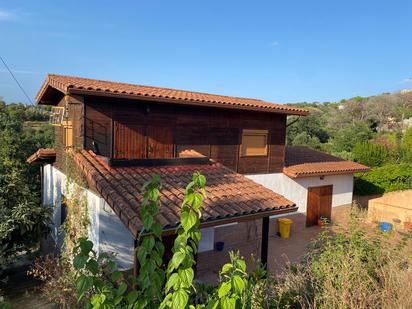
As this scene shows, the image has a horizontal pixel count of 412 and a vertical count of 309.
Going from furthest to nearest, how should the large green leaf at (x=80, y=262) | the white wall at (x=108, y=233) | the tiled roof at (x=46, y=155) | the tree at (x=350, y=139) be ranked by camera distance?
1. the tree at (x=350, y=139)
2. the tiled roof at (x=46, y=155)
3. the white wall at (x=108, y=233)
4. the large green leaf at (x=80, y=262)

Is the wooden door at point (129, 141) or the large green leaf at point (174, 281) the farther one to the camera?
the wooden door at point (129, 141)

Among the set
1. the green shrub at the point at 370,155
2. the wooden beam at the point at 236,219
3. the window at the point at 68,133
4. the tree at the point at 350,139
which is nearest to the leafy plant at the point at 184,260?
the wooden beam at the point at 236,219

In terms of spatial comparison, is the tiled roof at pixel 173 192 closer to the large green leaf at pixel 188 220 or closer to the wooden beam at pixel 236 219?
the wooden beam at pixel 236 219

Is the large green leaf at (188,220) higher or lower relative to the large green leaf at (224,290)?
higher

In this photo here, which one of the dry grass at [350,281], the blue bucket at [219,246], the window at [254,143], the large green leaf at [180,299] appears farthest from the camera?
the window at [254,143]

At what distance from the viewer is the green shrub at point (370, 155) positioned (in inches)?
1070

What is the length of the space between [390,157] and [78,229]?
95.7 feet

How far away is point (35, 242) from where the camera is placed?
9.55 metres

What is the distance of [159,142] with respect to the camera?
35.8 ft

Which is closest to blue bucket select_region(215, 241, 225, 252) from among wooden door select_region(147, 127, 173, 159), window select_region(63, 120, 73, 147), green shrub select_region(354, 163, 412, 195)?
wooden door select_region(147, 127, 173, 159)

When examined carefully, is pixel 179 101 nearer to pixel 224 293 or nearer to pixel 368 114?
pixel 224 293

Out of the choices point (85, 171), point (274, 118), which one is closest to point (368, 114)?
point (274, 118)

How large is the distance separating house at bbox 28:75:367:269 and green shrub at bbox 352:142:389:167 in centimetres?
1293

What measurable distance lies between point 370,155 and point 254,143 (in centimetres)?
1860
